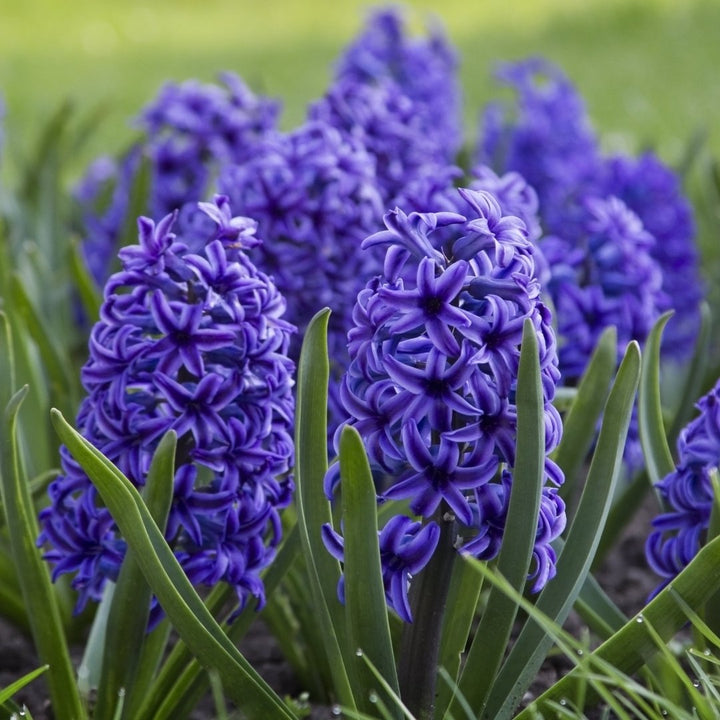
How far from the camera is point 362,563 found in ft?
5.07

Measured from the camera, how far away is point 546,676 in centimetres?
219

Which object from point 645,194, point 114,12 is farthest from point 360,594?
point 114,12

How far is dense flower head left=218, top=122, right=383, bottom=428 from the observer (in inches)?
100

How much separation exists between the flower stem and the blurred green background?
13.9ft

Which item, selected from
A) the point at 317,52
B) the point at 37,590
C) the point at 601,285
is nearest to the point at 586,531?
the point at 37,590

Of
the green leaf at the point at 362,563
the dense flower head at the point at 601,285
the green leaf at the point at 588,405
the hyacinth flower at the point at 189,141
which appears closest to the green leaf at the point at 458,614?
the green leaf at the point at 362,563

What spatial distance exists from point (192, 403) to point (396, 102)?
5.49 feet

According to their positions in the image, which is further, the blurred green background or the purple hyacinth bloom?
the blurred green background

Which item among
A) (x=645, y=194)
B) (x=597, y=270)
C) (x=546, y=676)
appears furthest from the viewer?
(x=645, y=194)

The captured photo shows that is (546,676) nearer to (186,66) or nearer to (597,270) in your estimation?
(597,270)

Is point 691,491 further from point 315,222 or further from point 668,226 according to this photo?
point 668,226

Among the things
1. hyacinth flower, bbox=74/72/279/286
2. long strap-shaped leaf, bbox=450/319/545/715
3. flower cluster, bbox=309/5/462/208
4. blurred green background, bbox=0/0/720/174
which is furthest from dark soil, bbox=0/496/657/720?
blurred green background, bbox=0/0/720/174

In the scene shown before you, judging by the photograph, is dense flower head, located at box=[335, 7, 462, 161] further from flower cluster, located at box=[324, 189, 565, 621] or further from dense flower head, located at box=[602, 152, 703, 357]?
flower cluster, located at box=[324, 189, 565, 621]

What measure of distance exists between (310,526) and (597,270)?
48.1 inches
